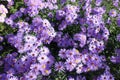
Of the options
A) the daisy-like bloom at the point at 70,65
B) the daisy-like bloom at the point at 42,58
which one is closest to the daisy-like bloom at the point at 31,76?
the daisy-like bloom at the point at 42,58

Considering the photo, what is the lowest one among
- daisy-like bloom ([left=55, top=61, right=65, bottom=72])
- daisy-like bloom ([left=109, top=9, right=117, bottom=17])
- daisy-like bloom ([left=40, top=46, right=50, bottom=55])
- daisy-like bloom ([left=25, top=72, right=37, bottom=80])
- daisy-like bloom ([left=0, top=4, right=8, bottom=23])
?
daisy-like bloom ([left=25, top=72, right=37, bottom=80])

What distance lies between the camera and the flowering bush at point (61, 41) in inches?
180

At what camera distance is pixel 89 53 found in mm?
4719

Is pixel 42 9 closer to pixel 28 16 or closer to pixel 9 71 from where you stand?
pixel 28 16

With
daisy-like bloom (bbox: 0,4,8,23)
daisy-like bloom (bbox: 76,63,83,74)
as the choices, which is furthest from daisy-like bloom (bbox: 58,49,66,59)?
daisy-like bloom (bbox: 0,4,8,23)

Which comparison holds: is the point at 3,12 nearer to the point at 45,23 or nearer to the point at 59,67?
the point at 45,23

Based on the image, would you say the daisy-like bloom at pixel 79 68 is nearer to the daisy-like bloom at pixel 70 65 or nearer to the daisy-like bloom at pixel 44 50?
the daisy-like bloom at pixel 70 65

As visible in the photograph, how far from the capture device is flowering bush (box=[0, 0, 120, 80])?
4570mm

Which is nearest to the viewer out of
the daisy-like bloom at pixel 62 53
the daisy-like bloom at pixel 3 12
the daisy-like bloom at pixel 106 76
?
the daisy-like bloom at pixel 106 76

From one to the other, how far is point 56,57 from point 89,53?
1.78 ft

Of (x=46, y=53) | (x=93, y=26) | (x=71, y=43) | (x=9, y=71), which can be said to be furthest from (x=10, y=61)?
(x=93, y=26)

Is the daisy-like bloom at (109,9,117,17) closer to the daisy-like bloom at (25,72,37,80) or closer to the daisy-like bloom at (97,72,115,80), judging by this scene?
the daisy-like bloom at (97,72,115,80)

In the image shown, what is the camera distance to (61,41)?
5098mm

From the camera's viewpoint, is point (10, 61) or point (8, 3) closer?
point (10, 61)
